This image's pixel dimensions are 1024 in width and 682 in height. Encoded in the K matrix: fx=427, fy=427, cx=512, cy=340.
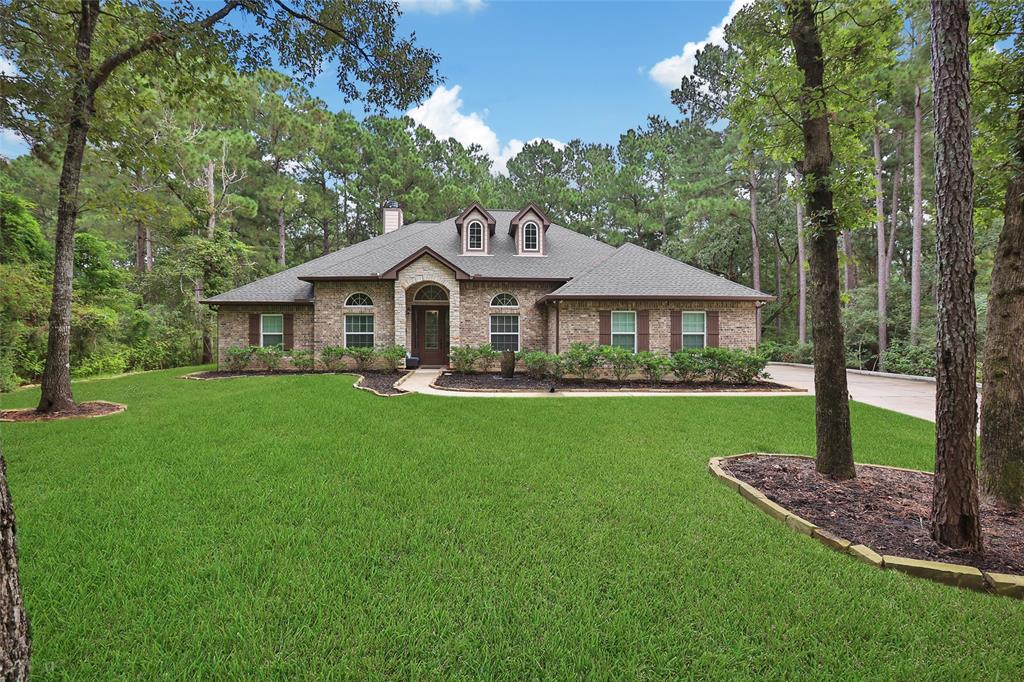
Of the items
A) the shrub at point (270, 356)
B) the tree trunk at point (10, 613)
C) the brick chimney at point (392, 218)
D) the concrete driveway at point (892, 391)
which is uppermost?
the brick chimney at point (392, 218)

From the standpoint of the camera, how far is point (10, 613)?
166 cm

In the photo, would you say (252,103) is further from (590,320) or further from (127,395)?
(590,320)

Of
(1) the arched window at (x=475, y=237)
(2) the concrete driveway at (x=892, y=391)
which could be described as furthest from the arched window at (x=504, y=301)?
(2) the concrete driveway at (x=892, y=391)

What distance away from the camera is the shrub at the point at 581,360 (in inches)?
488

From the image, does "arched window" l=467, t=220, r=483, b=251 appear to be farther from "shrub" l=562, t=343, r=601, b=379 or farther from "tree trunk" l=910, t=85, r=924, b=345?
"tree trunk" l=910, t=85, r=924, b=345

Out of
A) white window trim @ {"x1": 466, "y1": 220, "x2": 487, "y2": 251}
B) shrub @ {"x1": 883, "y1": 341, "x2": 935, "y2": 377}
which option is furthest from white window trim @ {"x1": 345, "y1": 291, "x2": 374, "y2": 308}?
Answer: shrub @ {"x1": 883, "y1": 341, "x2": 935, "y2": 377}

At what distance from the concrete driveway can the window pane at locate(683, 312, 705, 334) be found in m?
3.18

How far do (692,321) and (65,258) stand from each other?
15.8 meters

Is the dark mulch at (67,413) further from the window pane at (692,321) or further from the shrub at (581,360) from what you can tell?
the window pane at (692,321)

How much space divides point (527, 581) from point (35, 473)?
5.72 metres

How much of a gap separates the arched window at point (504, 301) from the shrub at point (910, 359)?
47.2 feet

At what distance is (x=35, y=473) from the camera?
4.73m

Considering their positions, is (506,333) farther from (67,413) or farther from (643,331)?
(67,413)

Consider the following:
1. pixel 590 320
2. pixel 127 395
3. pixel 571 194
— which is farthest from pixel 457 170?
pixel 127 395
